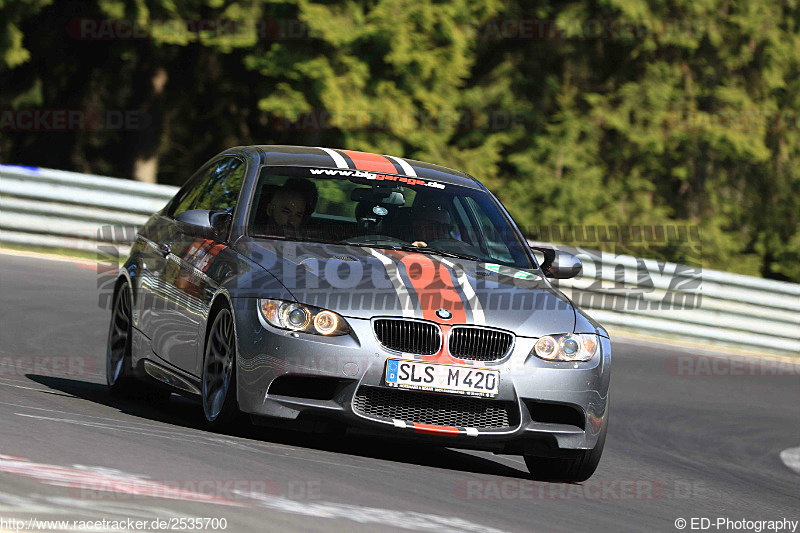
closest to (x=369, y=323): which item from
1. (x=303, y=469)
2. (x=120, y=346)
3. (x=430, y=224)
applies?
(x=303, y=469)

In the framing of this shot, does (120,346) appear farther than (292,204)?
Yes

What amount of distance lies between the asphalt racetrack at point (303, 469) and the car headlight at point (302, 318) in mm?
567

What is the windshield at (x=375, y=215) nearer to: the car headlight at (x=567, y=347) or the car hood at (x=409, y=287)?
the car hood at (x=409, y=287)

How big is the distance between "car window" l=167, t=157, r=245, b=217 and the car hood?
0.70 metres

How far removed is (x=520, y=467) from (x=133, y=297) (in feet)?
7.99

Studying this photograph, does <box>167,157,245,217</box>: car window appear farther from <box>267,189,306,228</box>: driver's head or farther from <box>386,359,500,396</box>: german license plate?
<box>386,359,500,396</box>: german license plate

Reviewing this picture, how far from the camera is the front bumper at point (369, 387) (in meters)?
A: 5.98

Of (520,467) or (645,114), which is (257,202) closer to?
(520,467)

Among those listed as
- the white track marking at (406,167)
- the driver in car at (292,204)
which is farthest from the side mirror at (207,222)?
the white track marking at (406,167)

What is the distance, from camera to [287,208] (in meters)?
7.17

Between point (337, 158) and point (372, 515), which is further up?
point (337, 158)

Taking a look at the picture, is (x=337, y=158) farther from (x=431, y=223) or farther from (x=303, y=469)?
(x=303, y=469)

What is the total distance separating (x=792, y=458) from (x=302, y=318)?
5.00 m

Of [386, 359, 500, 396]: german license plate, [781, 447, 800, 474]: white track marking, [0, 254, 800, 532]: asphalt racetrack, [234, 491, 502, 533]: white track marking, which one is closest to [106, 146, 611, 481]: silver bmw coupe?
[386, 359, 500, 396]: german license plate
